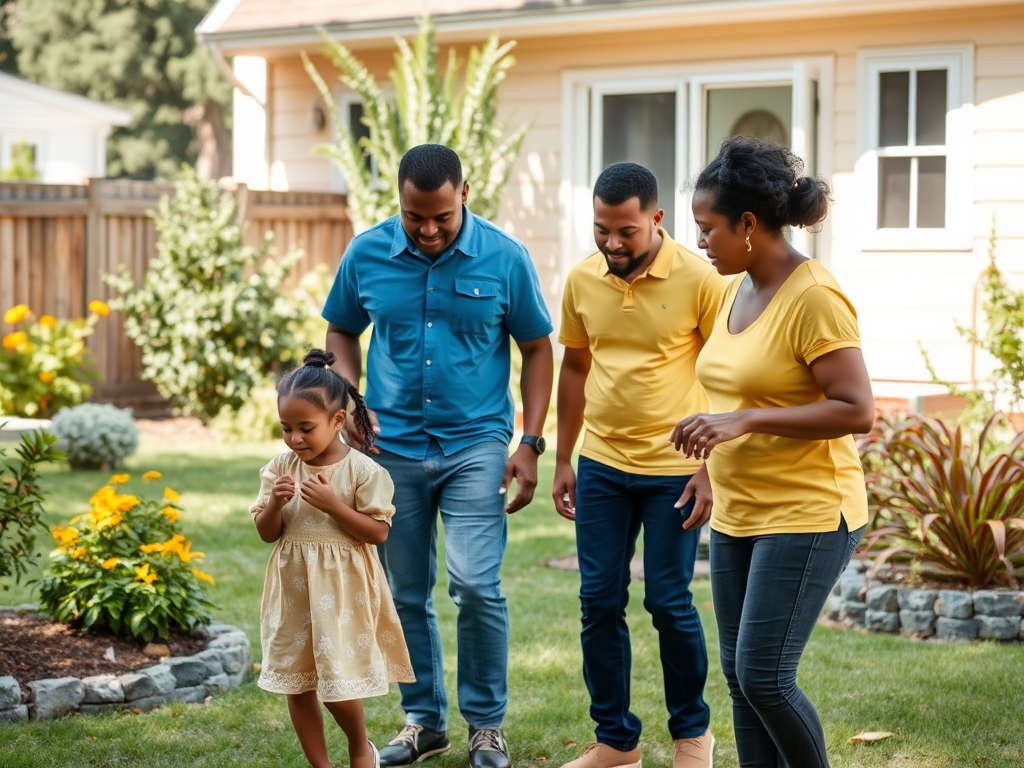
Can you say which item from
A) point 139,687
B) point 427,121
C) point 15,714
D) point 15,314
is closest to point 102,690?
point 139,687

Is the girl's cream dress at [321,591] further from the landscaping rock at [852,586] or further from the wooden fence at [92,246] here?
the wooden fence at [92,246]

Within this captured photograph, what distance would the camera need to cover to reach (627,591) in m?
4.08

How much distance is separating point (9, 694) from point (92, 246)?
8391 mm

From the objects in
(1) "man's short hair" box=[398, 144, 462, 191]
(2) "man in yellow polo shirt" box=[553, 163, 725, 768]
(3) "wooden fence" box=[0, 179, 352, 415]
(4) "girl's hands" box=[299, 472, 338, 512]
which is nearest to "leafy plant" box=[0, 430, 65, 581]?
(4) "girl's hands" box=[299, 472, 338, 512]

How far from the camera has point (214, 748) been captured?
4.37m

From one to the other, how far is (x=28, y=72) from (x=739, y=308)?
37.8m

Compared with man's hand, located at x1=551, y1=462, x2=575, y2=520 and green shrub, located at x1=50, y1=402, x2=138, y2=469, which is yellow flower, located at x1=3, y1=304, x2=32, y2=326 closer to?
green shrub, located at x1=50, y1=402, x2=138, y2=469

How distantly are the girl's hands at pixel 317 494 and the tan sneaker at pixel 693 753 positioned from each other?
1.46 m

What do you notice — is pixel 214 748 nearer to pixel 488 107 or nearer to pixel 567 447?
pixel 567 447

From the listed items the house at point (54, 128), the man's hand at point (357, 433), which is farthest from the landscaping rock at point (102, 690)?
the house at point (54, 128)

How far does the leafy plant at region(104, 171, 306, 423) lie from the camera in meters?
11.7

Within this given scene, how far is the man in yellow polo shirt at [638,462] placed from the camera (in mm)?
4031

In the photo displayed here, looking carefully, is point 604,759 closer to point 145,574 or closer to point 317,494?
point 317,494

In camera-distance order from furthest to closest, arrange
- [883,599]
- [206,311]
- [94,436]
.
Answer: [206,311] < [94,436] < [883,599]
